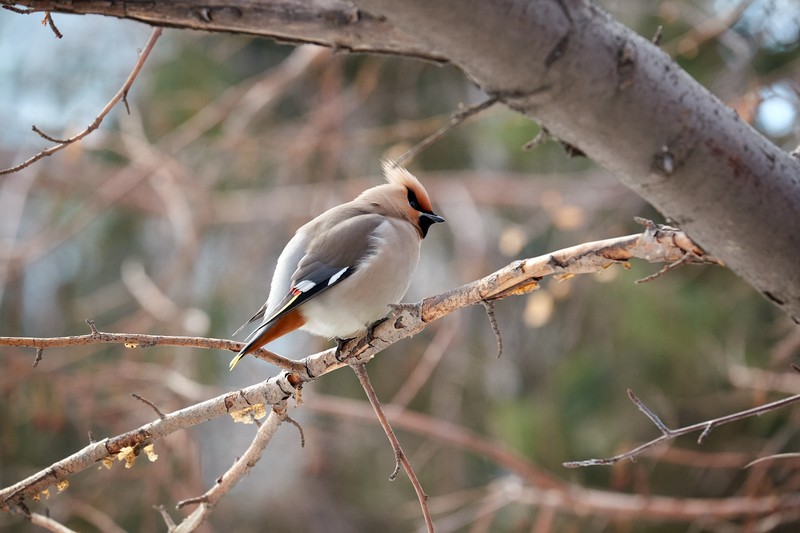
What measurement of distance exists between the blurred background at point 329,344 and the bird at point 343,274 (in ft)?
2.98

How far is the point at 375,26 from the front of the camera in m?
1.89

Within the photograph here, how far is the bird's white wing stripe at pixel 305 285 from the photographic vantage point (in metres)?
2.60

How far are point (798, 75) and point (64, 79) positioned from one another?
16.4 ft

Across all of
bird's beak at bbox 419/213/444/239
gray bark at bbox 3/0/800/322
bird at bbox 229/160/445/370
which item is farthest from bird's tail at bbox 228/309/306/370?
gray bark at bbox 3/0/800/322

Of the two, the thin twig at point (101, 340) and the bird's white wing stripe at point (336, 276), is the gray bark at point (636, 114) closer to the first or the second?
the thin twig at point (101, 340)

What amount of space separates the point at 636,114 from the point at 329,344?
148 inches

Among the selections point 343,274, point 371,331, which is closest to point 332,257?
point 343,274

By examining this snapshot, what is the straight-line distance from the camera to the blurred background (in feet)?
14.0

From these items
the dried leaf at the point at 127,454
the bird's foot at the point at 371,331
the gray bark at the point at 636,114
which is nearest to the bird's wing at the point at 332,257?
the bird's foot at the point at 371,331

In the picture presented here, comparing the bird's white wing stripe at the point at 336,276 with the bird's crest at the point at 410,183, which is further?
the bird's crest at the point at 410,183

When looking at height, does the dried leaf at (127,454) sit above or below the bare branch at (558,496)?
above

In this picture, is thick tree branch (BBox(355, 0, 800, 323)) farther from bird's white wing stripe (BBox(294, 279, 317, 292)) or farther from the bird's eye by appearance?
the bird's eye

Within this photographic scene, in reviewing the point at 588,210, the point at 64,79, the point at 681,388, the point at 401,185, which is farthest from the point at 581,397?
the point at 64,79

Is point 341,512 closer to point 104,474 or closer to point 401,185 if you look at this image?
point 104,474
